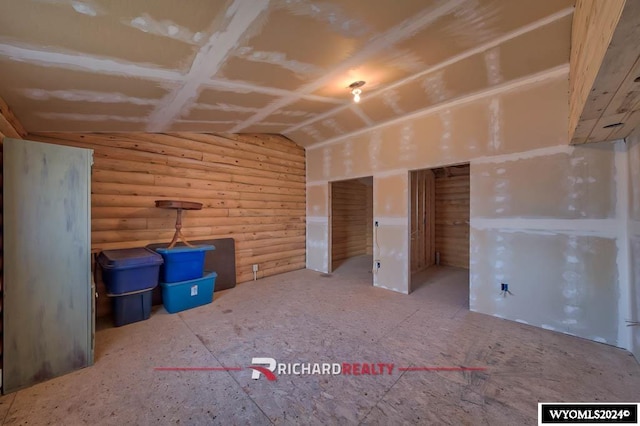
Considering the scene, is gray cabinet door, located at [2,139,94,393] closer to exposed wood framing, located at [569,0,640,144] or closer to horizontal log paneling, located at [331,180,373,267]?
exposed wood framing, located at [569,0,640,144]

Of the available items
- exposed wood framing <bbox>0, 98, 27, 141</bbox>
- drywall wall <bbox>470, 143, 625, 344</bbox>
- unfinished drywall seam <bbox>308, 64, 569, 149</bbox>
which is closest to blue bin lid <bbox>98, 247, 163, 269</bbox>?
exposed wood framing <bbox>0, 98, 27, 141</bbox>

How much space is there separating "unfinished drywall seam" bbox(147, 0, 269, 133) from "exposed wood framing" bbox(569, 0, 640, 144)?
5.68ft

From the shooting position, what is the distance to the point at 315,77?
2.59 m

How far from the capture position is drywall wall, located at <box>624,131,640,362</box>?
2150 mm

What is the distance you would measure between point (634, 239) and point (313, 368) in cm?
311

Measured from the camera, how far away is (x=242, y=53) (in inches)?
78.0

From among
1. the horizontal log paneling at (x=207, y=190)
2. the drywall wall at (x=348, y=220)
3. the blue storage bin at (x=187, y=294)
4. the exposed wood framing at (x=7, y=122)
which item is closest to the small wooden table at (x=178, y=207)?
the horizontal log paneling at (x=207, y=190)

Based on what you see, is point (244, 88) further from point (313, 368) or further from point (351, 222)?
point (351, 222)

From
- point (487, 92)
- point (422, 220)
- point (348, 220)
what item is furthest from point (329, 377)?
point (348, 220)

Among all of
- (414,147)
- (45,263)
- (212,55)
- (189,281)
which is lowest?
(189,281)

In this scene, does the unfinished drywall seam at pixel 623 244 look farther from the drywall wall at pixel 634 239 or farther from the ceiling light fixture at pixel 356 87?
the ceiling light fixture at pixel 356 87

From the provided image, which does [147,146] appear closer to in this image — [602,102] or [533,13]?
[533,13]

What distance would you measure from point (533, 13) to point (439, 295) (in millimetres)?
3500

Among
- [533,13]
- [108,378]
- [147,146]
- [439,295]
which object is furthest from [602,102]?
[147,146]
